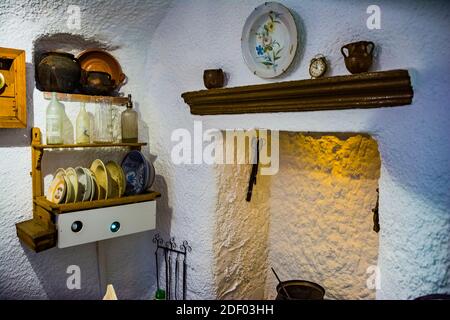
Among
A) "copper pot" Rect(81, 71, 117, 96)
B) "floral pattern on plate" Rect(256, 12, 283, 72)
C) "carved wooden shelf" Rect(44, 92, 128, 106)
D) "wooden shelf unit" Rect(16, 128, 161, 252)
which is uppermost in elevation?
"floral pattern on plate" Rect(256, 12, 283, 72)

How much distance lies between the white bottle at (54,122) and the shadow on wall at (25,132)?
0.10 meters

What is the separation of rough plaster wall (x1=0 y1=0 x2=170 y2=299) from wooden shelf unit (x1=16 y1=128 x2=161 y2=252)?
45 millimetres

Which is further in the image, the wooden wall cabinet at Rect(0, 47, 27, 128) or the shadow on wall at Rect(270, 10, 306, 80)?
the wooden wall cabinet at Rect(0, 47, 27, 128)

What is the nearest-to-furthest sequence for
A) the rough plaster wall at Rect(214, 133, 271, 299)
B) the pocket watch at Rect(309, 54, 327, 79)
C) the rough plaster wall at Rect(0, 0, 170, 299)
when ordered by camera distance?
1. the pocket watch at Rect(309, 54, 327, 79)
2. the rough plaster wall at Rect(0, 0, 170, 299)
3. the rough plaster wall at Rect(214, 133, 271, 299)

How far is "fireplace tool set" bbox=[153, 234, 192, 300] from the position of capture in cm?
194

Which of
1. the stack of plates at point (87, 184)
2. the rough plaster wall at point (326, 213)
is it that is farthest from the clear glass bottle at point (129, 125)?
the rough plaster wall at point (326, 213)

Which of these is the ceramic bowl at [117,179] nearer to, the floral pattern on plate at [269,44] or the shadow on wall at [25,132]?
the shadow on wall at [25,132]

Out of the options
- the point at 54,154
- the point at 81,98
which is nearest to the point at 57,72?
the point at 81,98

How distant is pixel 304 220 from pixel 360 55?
1132mm

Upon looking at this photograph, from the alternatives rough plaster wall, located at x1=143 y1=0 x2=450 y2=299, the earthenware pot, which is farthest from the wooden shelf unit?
rough plaster wall, located at x1=143 y1=0 x2=450 y2=299

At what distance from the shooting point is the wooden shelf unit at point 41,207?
1538 mm

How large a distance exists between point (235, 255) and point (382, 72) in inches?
49.0

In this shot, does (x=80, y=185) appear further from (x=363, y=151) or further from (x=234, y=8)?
(x=363, y=151)

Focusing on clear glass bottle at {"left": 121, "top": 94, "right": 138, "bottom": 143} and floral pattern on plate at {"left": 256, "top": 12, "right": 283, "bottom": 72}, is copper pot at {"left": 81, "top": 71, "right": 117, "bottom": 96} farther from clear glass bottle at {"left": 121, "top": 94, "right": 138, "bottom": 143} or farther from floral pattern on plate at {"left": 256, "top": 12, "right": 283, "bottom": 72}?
floral pattern on plate at {"left": 256, "top": 12, "right": 283, "bottom": 72}
